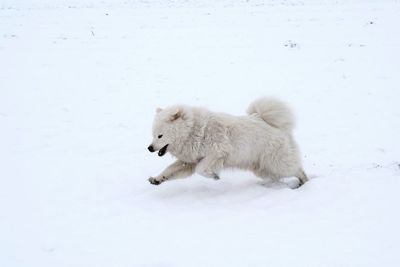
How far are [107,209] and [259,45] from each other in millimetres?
9395

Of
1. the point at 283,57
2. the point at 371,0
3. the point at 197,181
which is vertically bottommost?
the point at 197,181

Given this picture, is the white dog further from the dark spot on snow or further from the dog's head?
the dark spot on snow

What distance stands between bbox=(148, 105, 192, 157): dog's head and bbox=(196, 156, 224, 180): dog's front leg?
0.35m

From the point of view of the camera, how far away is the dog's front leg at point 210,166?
5008 mm

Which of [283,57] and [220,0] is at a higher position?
[220,0]

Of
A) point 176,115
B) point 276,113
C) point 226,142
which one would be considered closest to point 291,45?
point 276,113

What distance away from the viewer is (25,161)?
569cm

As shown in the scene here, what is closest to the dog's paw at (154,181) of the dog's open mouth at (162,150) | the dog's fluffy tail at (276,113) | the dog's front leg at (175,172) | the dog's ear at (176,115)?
the dog's front leg at (175,172)

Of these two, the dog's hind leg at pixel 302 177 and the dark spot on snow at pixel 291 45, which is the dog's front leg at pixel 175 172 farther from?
the dark spot on snow at pixel 291 45

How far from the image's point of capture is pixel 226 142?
16.7 feet

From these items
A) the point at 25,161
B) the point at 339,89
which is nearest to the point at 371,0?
the point at 339,89

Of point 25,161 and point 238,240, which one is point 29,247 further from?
point 25,161

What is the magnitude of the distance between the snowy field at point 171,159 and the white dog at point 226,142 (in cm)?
27

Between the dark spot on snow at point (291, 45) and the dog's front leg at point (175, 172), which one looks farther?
the dark spot on snow at point (291, 45)
